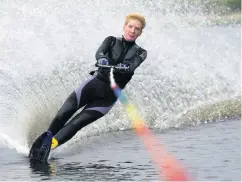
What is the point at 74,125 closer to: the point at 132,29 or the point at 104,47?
the point at 104,47

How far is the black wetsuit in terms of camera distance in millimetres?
9047

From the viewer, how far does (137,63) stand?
907 centimetres

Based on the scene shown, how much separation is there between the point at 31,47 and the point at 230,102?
366 cm

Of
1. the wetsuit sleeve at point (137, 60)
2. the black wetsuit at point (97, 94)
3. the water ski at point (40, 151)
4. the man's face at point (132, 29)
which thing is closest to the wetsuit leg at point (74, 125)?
the black wetsuit at point (97, 94)

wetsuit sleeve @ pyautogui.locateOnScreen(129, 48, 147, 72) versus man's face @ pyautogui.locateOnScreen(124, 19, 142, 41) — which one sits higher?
man's face @ pyautogui.locateOnScreen(124, 19, 142, 41)

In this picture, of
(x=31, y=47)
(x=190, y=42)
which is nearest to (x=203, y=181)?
(x=31, y=47)

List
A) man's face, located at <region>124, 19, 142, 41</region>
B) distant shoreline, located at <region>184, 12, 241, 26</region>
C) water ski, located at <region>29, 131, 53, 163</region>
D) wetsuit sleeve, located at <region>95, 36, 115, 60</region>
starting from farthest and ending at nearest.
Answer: distant shoreline, located at <region>184, 12, 241, 26</region>
man's face, located at <region>124, 19, 142, 41</region>
wetsuit sleeve, located at <region>95, 36, 115, 60</region>
water ski, located at <region>29, 131, 53, 163</region>

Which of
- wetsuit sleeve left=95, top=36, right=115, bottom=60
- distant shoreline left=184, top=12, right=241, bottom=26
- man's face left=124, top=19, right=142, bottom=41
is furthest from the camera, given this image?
distant shoreline left=184, top=12, right=241, bottom=26

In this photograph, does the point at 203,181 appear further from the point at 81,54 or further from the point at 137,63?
the point at 81,54

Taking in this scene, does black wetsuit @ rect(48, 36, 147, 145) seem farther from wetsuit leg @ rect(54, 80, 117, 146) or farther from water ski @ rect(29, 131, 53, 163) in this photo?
water ski @ rect(29, 131, 53, 163)

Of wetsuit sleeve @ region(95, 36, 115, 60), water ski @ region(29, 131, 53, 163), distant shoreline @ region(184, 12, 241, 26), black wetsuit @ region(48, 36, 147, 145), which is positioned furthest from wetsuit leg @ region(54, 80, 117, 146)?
distant shoreline @ region(184, 12, 241, 26)

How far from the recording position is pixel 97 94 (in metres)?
9.16

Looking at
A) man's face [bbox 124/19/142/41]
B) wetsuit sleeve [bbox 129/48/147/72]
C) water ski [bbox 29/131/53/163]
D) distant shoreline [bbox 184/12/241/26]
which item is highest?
distant shoreline [bbox 184/12/241/26]

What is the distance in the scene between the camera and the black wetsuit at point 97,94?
9047mm
